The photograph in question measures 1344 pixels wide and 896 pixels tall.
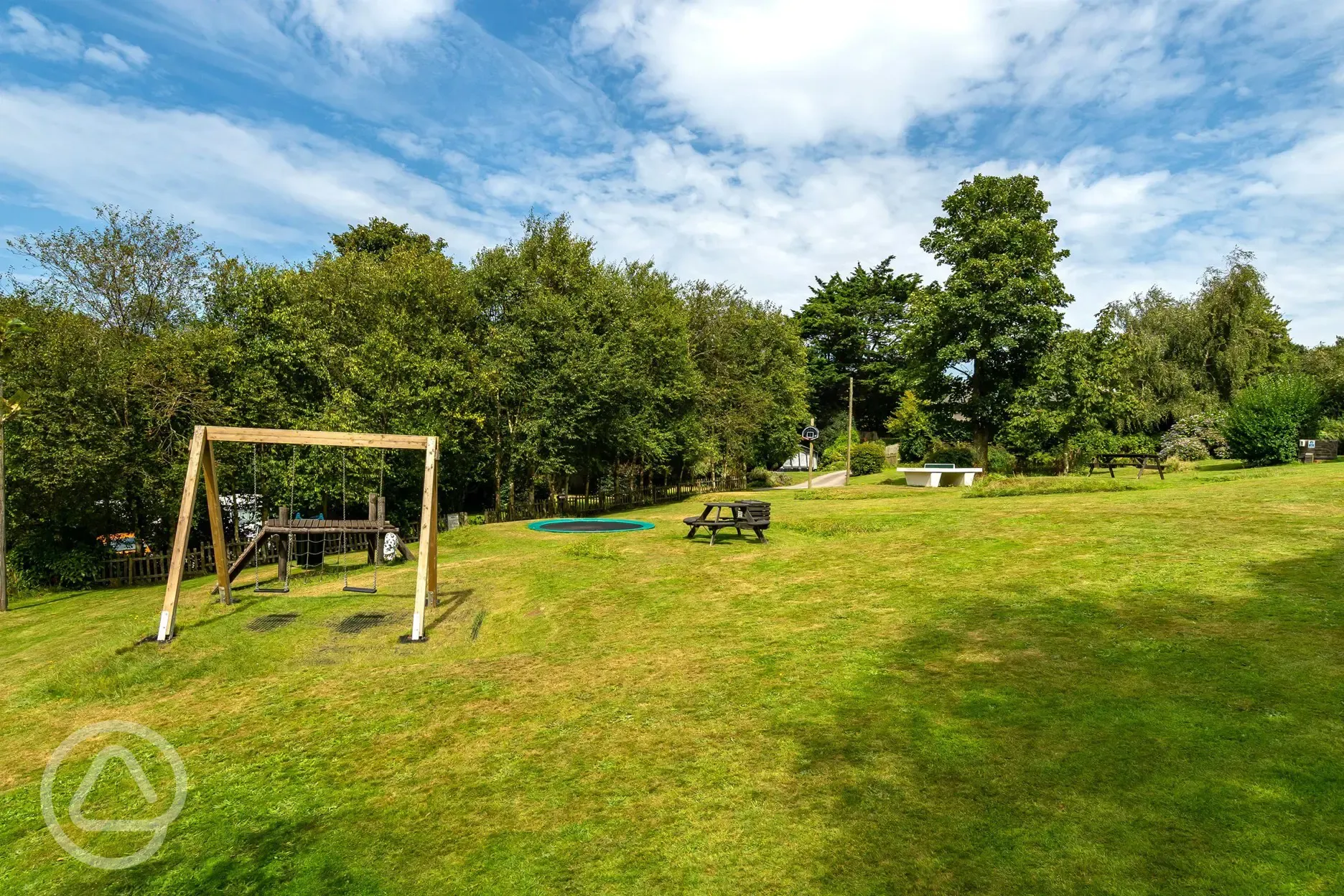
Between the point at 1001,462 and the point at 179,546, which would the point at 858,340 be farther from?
the point at 179,546

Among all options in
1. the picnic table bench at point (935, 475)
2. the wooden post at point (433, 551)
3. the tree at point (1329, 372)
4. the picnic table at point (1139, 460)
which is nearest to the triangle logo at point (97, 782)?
the wooden post at point (433, 551)

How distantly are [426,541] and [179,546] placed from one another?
3.69m

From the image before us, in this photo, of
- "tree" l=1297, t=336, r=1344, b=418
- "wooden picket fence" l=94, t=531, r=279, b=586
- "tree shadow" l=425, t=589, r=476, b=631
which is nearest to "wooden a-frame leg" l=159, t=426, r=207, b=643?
"tree shadow" l=425, t=589, r=476, b=631

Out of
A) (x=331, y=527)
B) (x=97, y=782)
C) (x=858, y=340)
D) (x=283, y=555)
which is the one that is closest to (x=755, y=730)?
(x=97, y=782)

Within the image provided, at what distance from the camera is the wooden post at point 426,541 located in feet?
32.7

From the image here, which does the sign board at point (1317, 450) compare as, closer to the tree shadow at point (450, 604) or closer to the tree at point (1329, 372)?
the tree at point (1329, 372)

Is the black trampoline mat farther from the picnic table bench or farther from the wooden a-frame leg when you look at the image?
the picnic table bench

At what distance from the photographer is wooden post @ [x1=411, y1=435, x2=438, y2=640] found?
9.97 meters

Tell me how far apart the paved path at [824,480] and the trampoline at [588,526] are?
18259 mm

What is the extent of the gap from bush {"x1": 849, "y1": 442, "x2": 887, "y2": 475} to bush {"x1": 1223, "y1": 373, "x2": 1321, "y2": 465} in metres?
24.7

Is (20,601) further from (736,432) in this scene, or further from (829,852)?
(736,432)

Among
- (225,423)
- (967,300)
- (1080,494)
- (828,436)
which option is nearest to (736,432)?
(967,300)

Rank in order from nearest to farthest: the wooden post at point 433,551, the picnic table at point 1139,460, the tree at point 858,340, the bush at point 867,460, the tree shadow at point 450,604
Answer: the tree shadow at point 450,604
the wooden post at point 433,551
the picnic table at point 1139,460
the bush at point 867,460
the tree at point 858,340

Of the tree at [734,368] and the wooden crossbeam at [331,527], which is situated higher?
the tree at [734,368]
